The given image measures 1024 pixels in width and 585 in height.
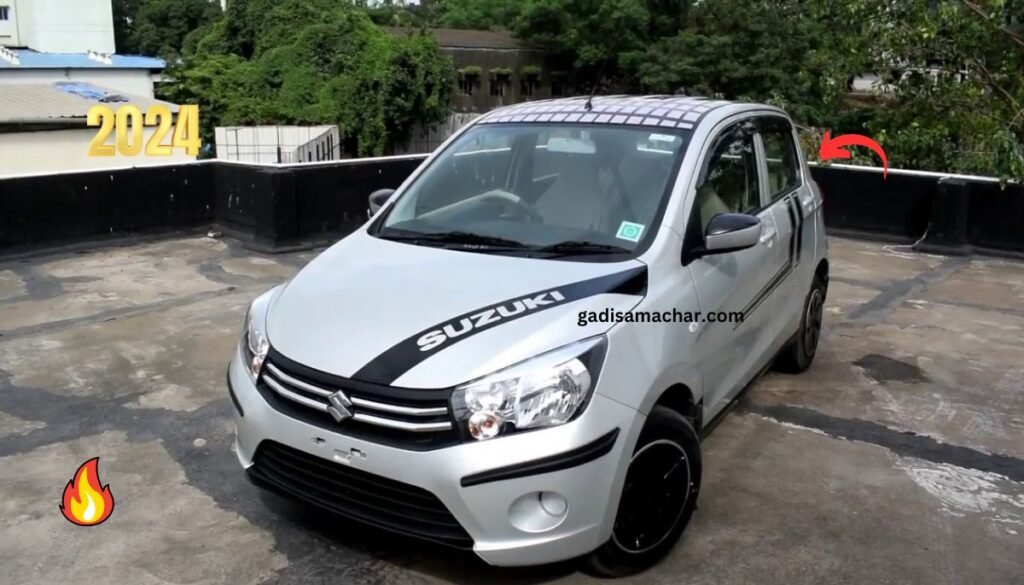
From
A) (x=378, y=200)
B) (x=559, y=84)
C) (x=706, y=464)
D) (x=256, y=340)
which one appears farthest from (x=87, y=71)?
(x=706, y=464)

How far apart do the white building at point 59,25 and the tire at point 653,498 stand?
225 ft

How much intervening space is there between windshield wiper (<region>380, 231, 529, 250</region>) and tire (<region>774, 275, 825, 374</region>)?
2.41m

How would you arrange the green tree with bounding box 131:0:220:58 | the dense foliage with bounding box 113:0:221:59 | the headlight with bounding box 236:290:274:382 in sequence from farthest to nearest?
the green tree with bounding box 131:0:220:58, the dense foliage with bounding box 113:0:221:59, the headlight with bounding box 236:290:274:382

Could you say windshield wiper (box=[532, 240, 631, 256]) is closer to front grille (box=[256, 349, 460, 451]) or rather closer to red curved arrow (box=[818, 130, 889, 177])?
front grille (box=[256, 349, 460, 451])

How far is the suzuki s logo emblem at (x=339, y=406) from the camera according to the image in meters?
3.11

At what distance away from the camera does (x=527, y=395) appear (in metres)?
3.04

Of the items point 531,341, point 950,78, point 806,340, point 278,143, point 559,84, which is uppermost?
point 950,78

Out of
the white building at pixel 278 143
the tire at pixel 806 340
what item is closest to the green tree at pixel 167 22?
the white building at pixel 278 143

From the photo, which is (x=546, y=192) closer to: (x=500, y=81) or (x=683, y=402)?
(x=683, y=402)

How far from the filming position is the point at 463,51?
108 ft

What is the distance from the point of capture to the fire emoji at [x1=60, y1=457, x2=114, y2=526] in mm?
3994

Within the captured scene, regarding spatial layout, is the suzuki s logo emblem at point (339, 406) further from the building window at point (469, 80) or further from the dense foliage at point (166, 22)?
the dense foliage at point (166, 22)

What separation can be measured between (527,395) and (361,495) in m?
0.68

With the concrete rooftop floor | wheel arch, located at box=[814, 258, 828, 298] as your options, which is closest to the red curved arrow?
the concrete rooftop floor
